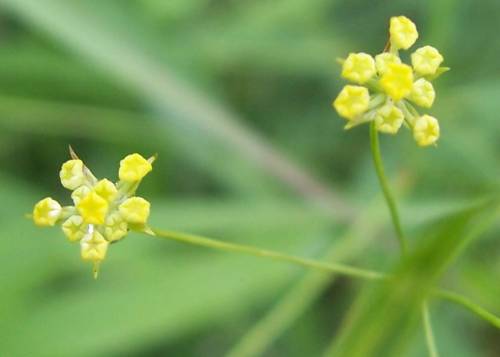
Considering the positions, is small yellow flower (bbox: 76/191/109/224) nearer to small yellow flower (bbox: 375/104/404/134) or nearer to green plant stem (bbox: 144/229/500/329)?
green plant stem (bbox: 144/229/500/329)

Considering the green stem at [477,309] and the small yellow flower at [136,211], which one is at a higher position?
the small yellow flower at [136,211]

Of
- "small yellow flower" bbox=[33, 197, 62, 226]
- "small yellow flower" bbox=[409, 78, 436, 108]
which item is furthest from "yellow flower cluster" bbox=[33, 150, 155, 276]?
"small yellow flower" bbox=[409, 78, 436, 108]

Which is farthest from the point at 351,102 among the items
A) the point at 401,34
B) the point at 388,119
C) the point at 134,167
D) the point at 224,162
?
the point at 224,162

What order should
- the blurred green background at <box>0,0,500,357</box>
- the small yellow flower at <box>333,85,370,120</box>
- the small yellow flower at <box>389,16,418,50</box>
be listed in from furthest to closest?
1. the blurred green background at <box>0,0,500,357</box>
2. the small yellow flower at <box>389,16,418,50</box>
3. the small yellow flower at <box>333,85,370,120</box>

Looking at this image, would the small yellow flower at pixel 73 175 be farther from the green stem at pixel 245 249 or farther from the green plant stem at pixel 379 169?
the green plant stem at pixel 379 169

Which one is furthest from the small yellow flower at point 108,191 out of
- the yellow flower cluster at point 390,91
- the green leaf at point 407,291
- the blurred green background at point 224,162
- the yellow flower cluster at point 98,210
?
the blurred green background at point 224,162

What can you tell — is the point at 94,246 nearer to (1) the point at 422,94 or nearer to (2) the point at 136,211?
(2) the point at 136,211
